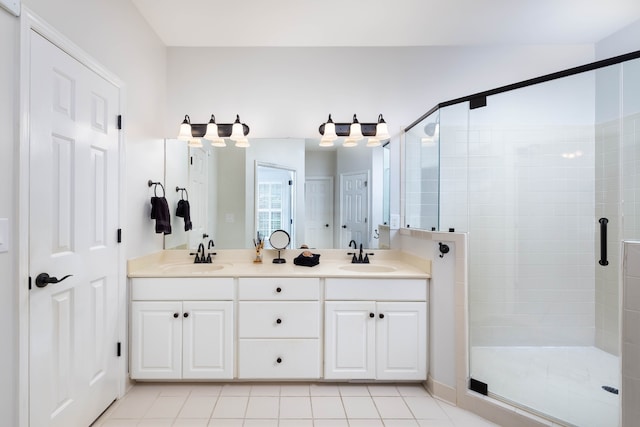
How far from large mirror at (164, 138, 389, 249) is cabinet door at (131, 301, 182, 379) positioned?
70 centimetres

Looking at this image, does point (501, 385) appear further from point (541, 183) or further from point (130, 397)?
point (130, 397)

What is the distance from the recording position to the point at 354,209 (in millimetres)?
2617

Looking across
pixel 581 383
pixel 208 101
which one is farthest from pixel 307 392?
pixel 208 101

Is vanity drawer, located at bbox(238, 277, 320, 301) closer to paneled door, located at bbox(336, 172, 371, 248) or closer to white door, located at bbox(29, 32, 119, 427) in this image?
paneled door, located at bbox(336, 172, 371, 248)

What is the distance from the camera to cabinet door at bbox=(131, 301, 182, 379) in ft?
6.57

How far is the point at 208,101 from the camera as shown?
8.41 ft

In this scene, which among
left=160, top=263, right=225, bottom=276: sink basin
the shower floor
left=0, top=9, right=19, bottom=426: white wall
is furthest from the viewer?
left=160, top=263, right=225, bottom=276: sink basin

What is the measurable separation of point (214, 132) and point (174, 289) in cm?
129

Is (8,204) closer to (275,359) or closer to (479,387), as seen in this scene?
(275,359)

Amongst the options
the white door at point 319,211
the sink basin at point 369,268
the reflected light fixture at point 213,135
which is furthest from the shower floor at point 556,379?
the reflected light fixture at point 213,135

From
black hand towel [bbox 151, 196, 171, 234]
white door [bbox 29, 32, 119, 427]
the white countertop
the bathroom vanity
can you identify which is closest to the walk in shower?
the white countertop

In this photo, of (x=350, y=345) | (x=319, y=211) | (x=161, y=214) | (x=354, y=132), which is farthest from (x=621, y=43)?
(x=161, y=214)

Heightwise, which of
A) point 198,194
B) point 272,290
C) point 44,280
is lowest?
point 272,290

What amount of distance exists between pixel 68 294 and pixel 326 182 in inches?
74.1
